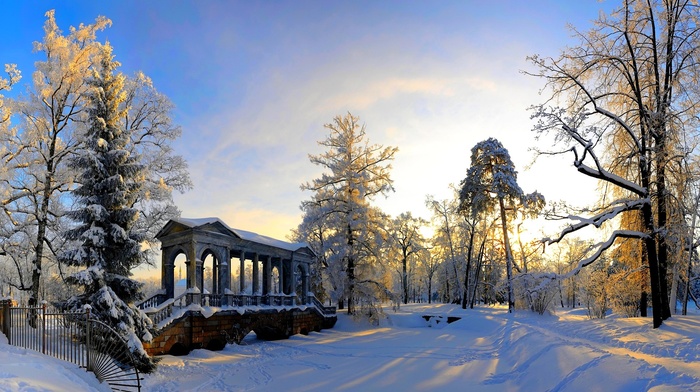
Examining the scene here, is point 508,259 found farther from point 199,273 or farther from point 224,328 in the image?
point 199,273

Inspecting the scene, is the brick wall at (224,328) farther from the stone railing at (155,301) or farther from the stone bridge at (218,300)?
the stone railing at (155,301)

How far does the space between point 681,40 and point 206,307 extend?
64.3 ft

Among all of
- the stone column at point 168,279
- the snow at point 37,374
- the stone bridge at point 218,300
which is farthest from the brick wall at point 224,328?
the snow at point 37,374

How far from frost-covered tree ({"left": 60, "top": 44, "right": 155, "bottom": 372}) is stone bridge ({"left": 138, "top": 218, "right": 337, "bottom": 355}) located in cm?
248

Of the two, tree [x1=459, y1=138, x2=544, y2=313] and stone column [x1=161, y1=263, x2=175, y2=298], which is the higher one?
tree [x1=459, y1=138, x2=544, y2=313]

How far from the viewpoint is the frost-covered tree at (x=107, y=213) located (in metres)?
14.5

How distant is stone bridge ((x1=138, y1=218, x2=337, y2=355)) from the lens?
1859cm

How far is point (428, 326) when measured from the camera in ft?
103

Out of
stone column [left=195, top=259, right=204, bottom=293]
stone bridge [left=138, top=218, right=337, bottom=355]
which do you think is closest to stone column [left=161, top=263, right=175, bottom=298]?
stone bridge [left=138, top=218, right=337, bottom=355]

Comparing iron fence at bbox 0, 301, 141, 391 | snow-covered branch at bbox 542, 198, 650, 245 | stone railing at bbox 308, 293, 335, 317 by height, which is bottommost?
stone railing at bbox 308, 293, 335, 317

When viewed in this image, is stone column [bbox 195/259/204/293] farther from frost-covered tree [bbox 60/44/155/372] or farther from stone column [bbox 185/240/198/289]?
frost-covered tree [bbox 60/44/155/372]

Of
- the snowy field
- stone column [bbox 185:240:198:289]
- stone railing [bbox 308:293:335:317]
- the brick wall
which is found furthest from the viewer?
stone railing [bbox 308:293:335:317]

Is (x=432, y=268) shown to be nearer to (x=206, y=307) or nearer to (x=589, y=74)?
(x=206, y=307)

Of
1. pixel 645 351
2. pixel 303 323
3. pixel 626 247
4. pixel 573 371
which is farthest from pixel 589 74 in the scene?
pixel 303 323
